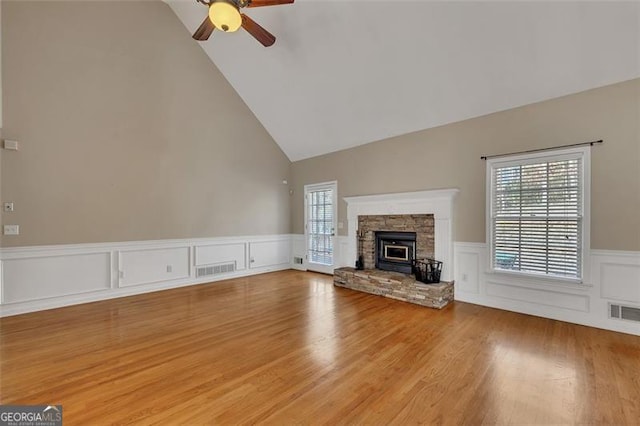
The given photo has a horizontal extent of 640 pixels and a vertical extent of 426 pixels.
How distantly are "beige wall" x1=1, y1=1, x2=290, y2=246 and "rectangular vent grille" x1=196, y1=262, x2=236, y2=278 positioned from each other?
687 mm

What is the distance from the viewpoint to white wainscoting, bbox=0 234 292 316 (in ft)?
12.8

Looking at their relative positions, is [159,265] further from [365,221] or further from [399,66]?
[399,66]

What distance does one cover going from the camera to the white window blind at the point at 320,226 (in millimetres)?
6633

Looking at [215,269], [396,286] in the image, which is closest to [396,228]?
[396,286]

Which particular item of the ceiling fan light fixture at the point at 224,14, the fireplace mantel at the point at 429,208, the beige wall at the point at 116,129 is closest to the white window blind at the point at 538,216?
the fireplace mantel at the point at 429,208

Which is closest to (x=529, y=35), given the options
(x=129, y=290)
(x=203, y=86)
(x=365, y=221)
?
(x=365, y=221)

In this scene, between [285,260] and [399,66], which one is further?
[285,260]

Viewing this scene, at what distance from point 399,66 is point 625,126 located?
2770mm

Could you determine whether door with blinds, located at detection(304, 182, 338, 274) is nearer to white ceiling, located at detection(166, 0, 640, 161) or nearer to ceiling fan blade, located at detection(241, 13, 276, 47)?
white ceiling, located at detection(166, 0, 640, 161)

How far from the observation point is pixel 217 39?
5.21 m

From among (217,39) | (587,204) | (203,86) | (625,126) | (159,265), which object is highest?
(217,39)

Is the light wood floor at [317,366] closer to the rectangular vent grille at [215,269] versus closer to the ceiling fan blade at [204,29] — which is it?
the rectangular vent grille at [215,269]

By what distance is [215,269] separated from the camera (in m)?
5.96

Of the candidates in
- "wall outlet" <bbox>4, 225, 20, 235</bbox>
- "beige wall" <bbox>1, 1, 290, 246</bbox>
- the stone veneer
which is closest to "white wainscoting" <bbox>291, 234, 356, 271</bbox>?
the stone veneer
